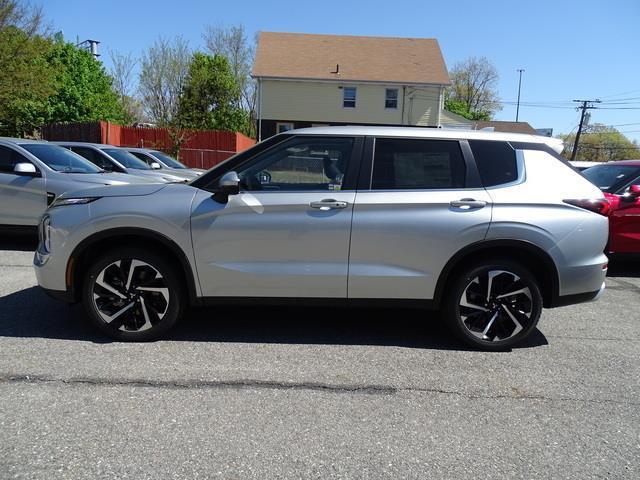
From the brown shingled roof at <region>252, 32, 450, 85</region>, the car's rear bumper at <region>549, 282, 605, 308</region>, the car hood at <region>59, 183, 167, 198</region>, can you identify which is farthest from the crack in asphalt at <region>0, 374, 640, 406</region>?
the brown shingled roof at <region>252, 32, 450, 85</region>

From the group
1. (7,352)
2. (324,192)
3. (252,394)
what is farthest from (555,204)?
(7,352)

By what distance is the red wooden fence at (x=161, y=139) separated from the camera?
26.5 m

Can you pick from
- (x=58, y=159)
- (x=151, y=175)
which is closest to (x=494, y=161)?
(x=58, y=159)

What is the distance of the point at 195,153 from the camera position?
2644cm

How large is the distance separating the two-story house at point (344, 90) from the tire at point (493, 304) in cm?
2852

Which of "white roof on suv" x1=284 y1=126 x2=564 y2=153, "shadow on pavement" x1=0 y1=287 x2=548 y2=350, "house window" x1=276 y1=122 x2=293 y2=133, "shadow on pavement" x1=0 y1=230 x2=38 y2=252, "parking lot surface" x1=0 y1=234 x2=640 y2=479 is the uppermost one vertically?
"house window" x1=276 y1=122 x2=293 y2=133

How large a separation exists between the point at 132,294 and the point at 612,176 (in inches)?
279

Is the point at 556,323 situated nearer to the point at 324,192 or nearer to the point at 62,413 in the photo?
the point at 324,192

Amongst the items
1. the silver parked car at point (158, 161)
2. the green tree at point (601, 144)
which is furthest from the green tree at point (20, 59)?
the green tree at point (601, 144)

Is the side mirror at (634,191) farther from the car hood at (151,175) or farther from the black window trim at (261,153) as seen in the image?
the car hood at (151,175)

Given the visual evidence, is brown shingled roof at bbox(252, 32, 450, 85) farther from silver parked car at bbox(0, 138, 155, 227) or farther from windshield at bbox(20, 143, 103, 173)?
silver parked car at bbox(0, 138, 155, 227)

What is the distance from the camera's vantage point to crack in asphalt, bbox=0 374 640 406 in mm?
3518

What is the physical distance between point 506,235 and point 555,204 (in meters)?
0.50

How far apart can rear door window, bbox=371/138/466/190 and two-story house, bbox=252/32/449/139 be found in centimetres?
2817
